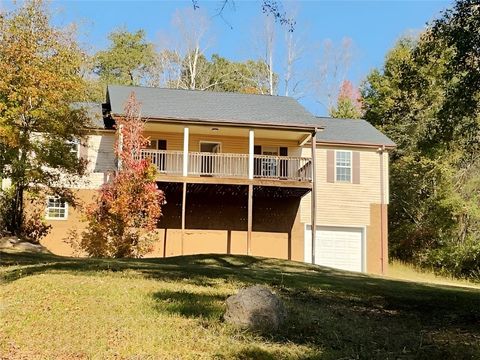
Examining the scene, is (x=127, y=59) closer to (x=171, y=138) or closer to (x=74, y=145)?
(x=171, y=138)

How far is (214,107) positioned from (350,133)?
20.7 ft

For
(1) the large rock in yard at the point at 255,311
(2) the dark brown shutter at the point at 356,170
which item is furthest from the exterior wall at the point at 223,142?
(1) the large rock in yard at the point at 255,311

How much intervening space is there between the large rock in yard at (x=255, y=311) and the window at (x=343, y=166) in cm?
1682

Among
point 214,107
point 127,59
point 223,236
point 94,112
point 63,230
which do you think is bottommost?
point 223,236

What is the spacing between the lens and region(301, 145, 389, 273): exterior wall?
22.2m

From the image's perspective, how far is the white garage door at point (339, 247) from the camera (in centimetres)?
2217

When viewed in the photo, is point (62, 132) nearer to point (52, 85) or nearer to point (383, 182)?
point (52, 85)

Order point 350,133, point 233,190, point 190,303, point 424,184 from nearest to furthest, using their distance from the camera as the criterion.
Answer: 1. point 190,303
2. point 233,190
3. point 350,133
4. point 424,184

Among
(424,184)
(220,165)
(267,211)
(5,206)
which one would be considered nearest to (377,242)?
(267,211)

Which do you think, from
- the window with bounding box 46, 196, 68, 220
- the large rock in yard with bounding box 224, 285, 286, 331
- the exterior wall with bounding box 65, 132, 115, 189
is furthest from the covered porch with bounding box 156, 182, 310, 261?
the large rock in yard with bounding box 224, 285, 286, 331

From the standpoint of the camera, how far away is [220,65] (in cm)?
4153

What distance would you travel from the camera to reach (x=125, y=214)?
1470cm

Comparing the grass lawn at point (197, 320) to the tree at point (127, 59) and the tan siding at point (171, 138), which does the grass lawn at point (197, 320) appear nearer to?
the tan siding at point (171, 138)

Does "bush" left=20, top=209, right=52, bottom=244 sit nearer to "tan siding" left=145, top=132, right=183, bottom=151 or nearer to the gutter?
the gutter
